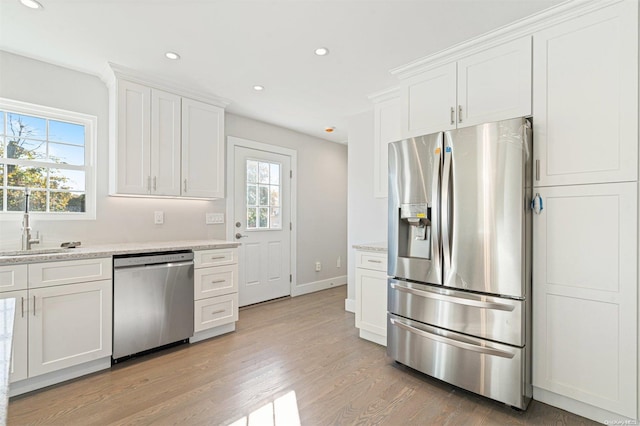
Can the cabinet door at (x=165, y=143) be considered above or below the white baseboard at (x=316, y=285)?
above

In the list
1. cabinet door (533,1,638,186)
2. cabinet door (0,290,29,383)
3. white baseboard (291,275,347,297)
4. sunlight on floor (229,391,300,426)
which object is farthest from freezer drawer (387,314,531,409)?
cabinet door (0,290,29,383)

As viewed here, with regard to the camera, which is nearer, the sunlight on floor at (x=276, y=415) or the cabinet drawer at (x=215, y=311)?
the sunlight on floor at (x=276, y=415)

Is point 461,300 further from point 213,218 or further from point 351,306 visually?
point 213,218

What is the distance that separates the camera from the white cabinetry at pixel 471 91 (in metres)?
2.09

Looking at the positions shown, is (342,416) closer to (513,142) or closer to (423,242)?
(423,242)

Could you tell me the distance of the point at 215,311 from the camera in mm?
3064

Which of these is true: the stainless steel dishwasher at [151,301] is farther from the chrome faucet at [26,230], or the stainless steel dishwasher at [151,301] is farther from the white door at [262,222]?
the white door at [262,222]

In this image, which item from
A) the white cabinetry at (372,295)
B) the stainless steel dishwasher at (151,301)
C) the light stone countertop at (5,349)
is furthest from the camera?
the white cabinetry at (372,295)

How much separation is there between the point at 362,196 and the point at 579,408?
8.62ft

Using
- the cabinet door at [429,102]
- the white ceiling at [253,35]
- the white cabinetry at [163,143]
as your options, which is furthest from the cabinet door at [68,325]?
the cabinet door at [429,102]

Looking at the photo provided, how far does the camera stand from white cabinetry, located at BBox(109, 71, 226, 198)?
2.79 metres

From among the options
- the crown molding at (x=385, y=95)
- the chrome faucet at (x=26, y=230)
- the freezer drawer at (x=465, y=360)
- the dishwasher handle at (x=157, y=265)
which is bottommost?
the freezer drawer at (x=465, y=360)

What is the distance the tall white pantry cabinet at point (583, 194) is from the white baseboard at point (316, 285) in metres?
3.18

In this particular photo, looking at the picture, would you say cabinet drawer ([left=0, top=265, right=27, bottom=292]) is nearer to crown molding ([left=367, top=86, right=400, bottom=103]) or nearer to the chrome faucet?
the chrome faucet
